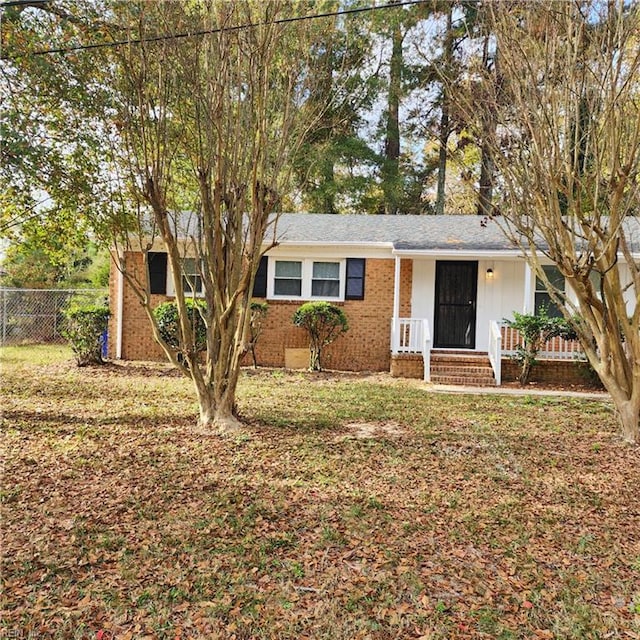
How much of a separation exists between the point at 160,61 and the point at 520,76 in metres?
3.54

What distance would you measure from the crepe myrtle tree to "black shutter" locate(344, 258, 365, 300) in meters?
6.47

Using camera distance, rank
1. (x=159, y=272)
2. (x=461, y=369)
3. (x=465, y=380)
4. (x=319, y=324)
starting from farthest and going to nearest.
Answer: (x=159, y=272), (x=319, y=324), (x=461, y=369), (x=465, y=380)

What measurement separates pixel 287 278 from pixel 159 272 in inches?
119

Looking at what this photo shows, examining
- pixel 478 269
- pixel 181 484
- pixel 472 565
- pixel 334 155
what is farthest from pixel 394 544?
pixel 334 155

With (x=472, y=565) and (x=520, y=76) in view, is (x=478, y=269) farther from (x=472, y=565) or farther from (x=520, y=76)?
(x=472, y=565)

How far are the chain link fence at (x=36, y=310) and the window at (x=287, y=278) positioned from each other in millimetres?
6577

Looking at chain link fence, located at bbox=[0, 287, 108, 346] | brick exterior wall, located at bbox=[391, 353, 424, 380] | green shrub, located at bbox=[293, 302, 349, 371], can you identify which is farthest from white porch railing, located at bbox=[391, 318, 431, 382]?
chain link fence, located at bbox=[0, 287, 108, 346]

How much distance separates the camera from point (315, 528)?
3604mm

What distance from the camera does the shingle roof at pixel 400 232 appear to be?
11.7m

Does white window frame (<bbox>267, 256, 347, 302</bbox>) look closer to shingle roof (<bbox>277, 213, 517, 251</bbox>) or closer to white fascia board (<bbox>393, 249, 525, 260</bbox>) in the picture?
shingle roof (<bbox>277, 213, 517, 251</bbox>)

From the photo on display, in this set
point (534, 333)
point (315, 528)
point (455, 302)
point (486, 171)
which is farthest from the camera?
point (455, 302)

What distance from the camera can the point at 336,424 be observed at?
6.56 m

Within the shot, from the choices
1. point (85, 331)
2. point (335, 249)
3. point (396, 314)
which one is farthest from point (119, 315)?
point (396, 314)

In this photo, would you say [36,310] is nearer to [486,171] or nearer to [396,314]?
[396,314]
